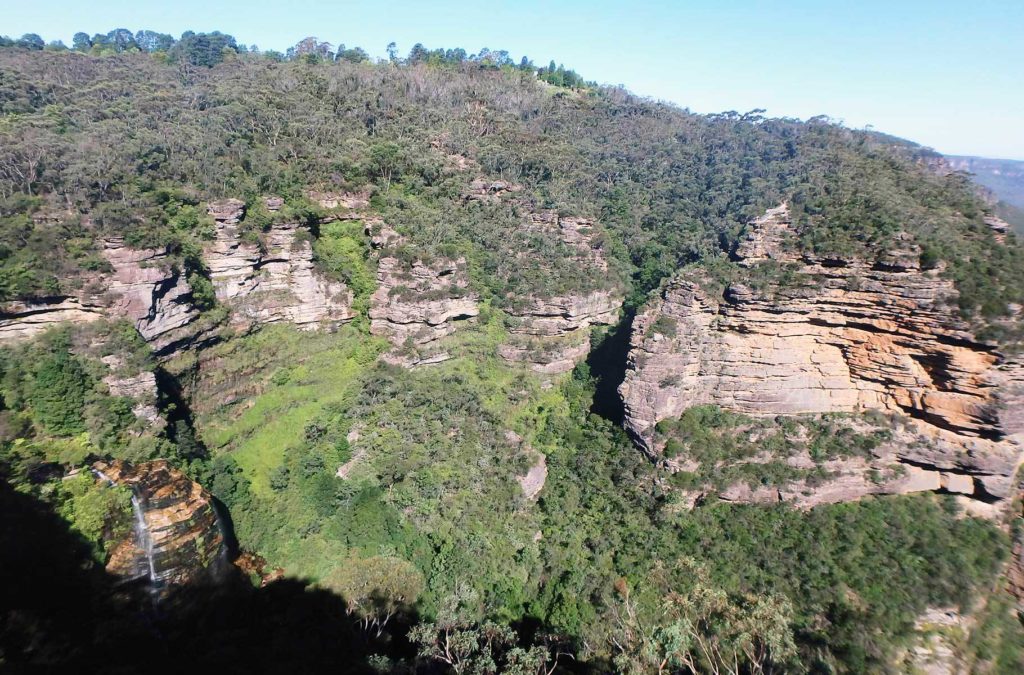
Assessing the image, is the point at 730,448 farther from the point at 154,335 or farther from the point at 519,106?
the point at 519,106

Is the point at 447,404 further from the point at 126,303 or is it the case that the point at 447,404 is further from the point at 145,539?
the point at 126,303

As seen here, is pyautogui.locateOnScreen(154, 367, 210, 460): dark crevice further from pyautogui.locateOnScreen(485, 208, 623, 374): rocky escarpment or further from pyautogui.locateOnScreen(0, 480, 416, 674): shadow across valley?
pyautogui.locateOnScreen(485, 208, 623, 374): rocky escarpment

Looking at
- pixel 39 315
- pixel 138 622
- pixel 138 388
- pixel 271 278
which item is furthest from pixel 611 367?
pixel 39 315

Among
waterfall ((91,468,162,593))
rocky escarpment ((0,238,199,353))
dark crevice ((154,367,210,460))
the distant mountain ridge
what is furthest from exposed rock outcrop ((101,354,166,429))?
the distant mountain ridge

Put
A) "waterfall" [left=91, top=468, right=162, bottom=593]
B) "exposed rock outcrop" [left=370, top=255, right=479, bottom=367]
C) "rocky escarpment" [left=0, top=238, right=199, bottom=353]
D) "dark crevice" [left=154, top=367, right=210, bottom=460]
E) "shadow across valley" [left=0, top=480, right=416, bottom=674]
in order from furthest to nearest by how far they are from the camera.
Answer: "exposed rock outcrop" [left=370, top=255, right=479, bottom=367]
"dark crevice" [left=154, top=367, right=210, bottom=460]
"rocky escarpment" [left=0, top=238, right=199, bottom=353]
"waterfall" [left=91, top=468, right=162, bottom=593]
"shadow across valley" [left=0, top=480, right=416, bottom=674]

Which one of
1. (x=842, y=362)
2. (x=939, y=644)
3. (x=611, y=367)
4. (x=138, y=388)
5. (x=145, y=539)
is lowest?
(x=939, y=644)

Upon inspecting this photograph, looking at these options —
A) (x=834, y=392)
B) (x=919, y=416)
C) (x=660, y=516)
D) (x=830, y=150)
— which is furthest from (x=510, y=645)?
(x=830, y=150)
